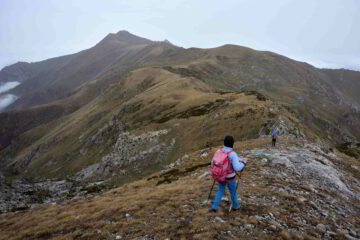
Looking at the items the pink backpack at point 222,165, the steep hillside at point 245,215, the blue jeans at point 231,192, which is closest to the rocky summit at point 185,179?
the steep hillside at point 245,215

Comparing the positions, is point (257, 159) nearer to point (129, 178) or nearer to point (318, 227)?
point (318, 227)

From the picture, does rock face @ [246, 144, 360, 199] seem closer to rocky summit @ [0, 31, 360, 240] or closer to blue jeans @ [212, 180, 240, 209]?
rocky summit @ [0, 31, 360, 240]

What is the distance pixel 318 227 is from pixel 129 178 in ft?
159

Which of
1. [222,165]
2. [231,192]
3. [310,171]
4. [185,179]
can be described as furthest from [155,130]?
[222,165]

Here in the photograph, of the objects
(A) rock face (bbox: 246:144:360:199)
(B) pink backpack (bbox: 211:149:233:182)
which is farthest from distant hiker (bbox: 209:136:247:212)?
(A) rock face (bbox: 246:144:360:199)

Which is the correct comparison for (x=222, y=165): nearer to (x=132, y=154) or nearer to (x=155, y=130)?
(x=132, y=154)

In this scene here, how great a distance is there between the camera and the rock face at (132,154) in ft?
197

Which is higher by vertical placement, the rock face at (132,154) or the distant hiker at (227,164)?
the distant hiker at (227,164)

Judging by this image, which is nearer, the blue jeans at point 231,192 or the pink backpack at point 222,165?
the pink backpack at point 222,165

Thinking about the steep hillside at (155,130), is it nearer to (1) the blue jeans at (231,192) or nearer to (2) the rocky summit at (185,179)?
(2) the rocky summit at (185,179)

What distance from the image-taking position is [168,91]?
103 metres

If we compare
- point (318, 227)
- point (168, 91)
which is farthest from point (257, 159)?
point (168, 91)

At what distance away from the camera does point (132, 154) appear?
66375 mm

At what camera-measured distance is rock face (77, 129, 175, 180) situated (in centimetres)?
6006
